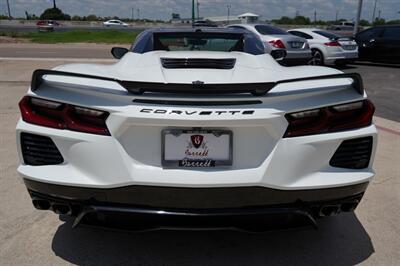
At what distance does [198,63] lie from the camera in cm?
289

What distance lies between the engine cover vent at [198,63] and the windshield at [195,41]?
1.16 metres

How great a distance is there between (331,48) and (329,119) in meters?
13.2

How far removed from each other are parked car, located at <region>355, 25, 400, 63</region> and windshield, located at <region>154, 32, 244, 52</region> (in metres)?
13.2

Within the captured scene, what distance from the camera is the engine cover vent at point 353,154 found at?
2408mm

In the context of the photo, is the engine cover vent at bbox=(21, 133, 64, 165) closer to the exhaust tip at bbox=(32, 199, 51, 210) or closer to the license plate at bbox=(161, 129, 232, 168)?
the exhaust tip at bbox=(32, 199, 51, 210)

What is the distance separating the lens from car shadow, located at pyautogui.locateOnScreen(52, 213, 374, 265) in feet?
9.01

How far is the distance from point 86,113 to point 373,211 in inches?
101

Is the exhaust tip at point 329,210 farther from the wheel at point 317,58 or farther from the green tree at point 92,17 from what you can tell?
the green tree at point 92,17

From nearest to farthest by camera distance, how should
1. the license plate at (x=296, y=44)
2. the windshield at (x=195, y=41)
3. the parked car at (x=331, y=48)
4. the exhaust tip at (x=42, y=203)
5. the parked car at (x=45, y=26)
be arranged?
the exhaust tip at (x=42, y=203)
the windshield at (x=195, y=41)
the license plate at (x=296, y=44)
the parked car at (x=331, y=48)
the parked car at (x=45, y=26)

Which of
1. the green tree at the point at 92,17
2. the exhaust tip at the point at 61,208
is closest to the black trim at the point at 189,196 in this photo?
the exhaust tip at the point at 61,208

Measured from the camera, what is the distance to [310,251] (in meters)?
2.88

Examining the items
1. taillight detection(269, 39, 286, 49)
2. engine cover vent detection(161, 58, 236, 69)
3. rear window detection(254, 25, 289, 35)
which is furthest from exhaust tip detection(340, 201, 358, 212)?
rear window detection(254, 25, 289, 35)

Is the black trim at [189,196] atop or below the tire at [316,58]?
atop

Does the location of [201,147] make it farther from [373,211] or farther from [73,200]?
[373,211]
